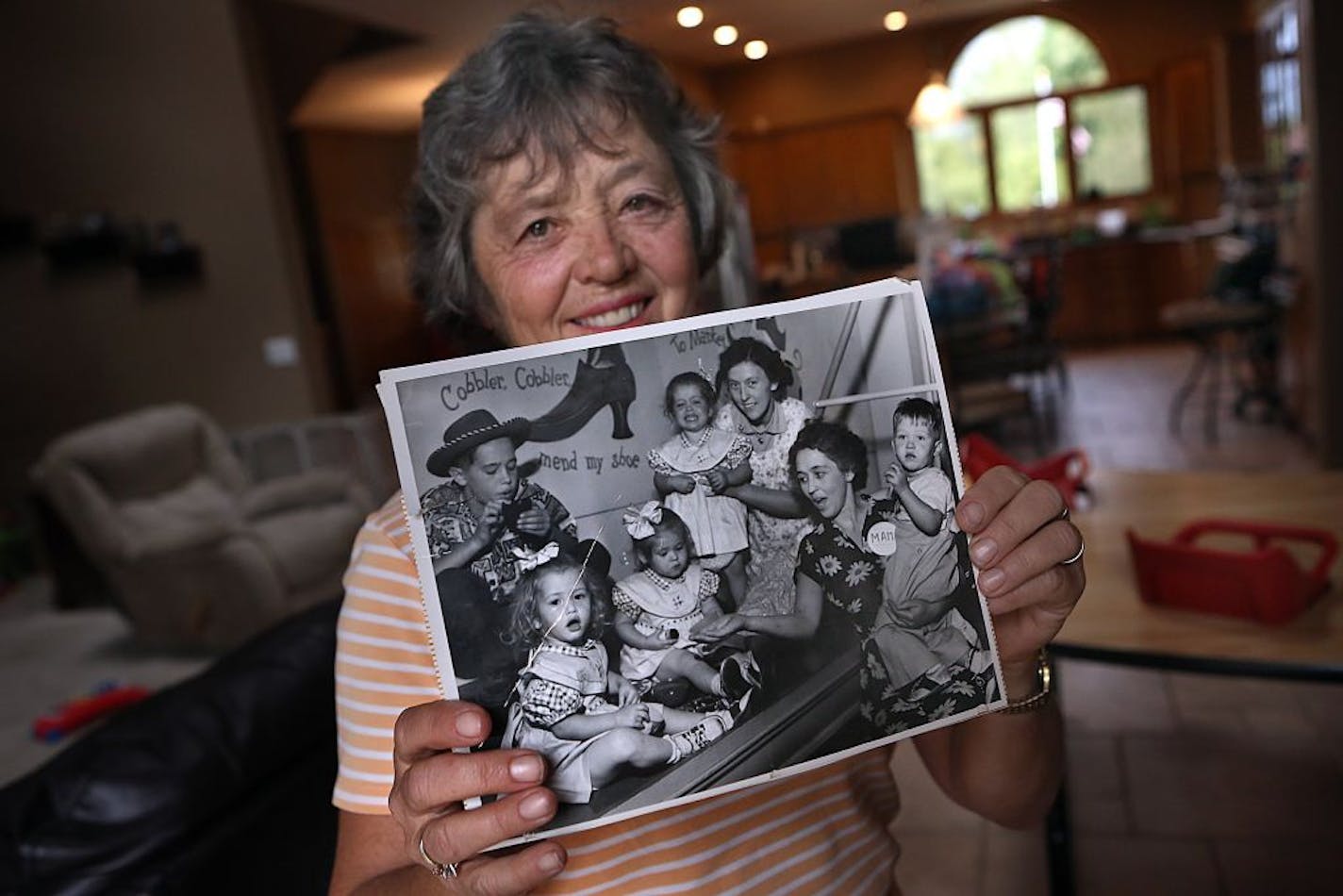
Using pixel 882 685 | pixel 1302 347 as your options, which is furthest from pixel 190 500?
pixel 1302 347

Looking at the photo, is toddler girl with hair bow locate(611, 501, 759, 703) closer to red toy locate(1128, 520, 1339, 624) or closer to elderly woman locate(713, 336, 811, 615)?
elderly woman locate(713, 336, 811, 615)

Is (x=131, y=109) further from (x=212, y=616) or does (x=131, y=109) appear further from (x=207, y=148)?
(x=212, y=616)

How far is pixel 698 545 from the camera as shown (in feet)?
2.33

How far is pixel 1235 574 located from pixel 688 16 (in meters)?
7.21

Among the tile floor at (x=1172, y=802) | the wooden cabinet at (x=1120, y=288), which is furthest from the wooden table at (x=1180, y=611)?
the wooden cabinet at (x=1120, y=288)

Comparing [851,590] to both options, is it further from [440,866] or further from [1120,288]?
[1120,288]

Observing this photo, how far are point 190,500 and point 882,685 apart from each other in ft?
16.5

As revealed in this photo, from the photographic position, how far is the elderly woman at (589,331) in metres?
0.88

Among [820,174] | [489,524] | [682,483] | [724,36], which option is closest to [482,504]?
A: [489,524]

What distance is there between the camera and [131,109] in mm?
6035

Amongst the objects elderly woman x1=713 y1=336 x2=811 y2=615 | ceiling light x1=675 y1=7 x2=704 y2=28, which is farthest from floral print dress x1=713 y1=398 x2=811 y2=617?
ceiling light x1=675 y1=7 x2=704 y2=28

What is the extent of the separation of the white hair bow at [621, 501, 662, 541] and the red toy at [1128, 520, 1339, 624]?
1.49 meters

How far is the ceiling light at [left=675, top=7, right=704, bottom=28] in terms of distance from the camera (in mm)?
7870

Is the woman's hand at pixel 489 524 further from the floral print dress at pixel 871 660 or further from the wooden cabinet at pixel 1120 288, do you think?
the wooden cabinet at pixel 1120 288
